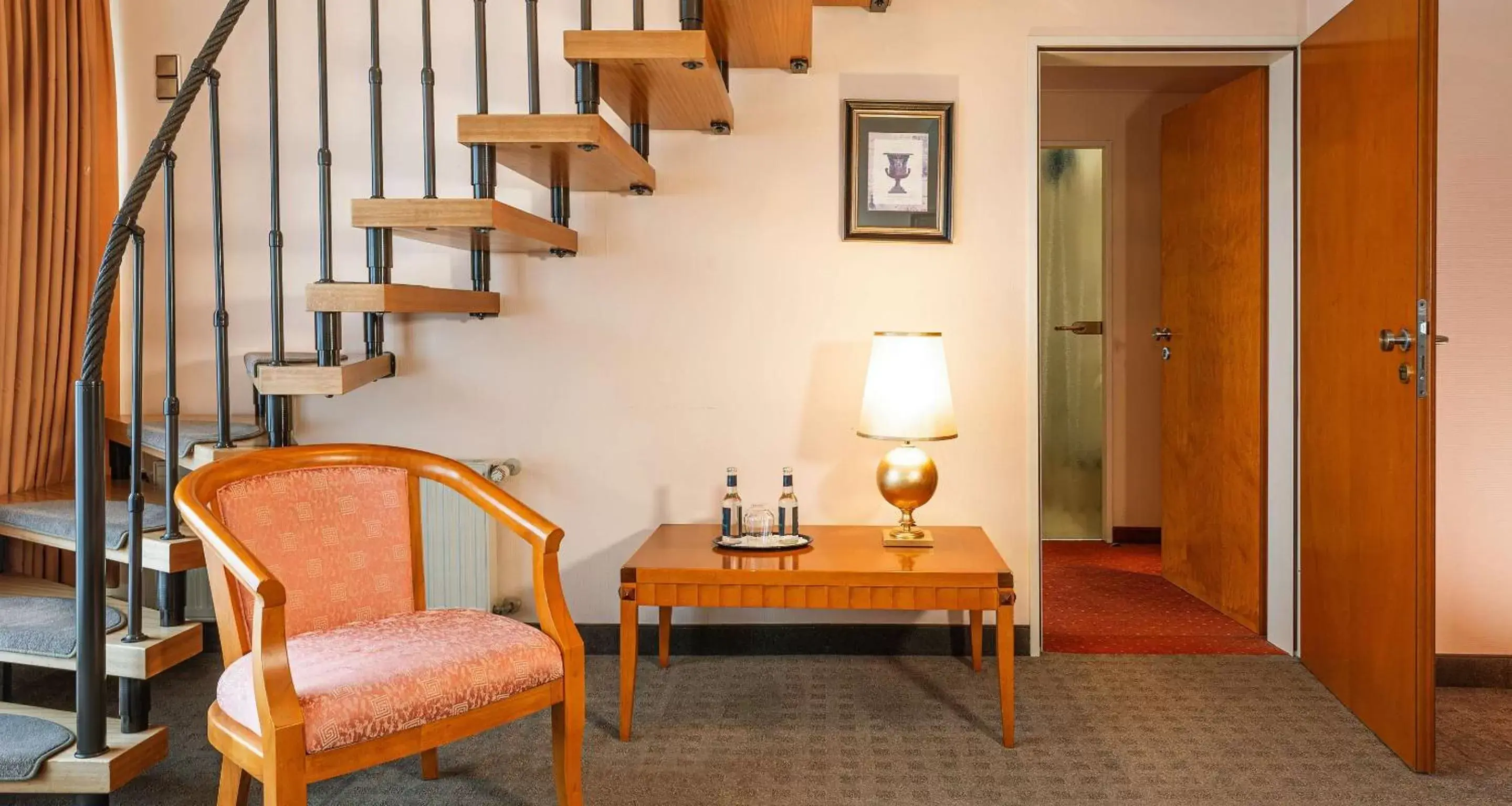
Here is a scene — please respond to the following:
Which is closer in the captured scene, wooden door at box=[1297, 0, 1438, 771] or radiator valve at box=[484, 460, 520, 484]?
wooden door at box=[1297, 0, 1438, 771]

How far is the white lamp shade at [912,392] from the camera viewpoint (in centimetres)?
293

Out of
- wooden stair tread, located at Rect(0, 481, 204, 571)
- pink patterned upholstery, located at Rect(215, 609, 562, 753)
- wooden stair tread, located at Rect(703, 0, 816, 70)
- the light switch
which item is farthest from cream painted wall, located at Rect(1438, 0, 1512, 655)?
the light switch

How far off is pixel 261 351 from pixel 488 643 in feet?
5.73

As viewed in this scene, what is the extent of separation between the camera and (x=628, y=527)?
11.2 ft

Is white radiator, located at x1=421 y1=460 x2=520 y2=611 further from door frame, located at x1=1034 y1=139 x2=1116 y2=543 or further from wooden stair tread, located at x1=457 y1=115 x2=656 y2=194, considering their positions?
door frame, located at x1=1034 y1=139 x2=1116 y2=543

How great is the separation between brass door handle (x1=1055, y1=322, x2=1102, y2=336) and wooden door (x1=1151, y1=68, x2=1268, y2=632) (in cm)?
77

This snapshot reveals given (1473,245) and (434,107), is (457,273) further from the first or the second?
(1473,245)

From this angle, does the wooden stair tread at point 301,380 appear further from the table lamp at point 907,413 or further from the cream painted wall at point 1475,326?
the cream painted wall at point 1475,326

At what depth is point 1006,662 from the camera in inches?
104

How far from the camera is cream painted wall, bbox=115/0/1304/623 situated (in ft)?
10.8

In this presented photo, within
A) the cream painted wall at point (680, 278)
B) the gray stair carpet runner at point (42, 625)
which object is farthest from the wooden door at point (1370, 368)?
the gray stair carpet runner at point (42, 625)

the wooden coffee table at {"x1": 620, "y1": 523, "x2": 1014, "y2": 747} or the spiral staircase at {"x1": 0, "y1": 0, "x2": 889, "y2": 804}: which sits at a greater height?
the spiral staircase at {"x1": 0, "y1": 0, "x2": 889, "y2": 804}

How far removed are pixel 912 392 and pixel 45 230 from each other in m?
2.33

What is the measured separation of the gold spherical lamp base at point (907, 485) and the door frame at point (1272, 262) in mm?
496
